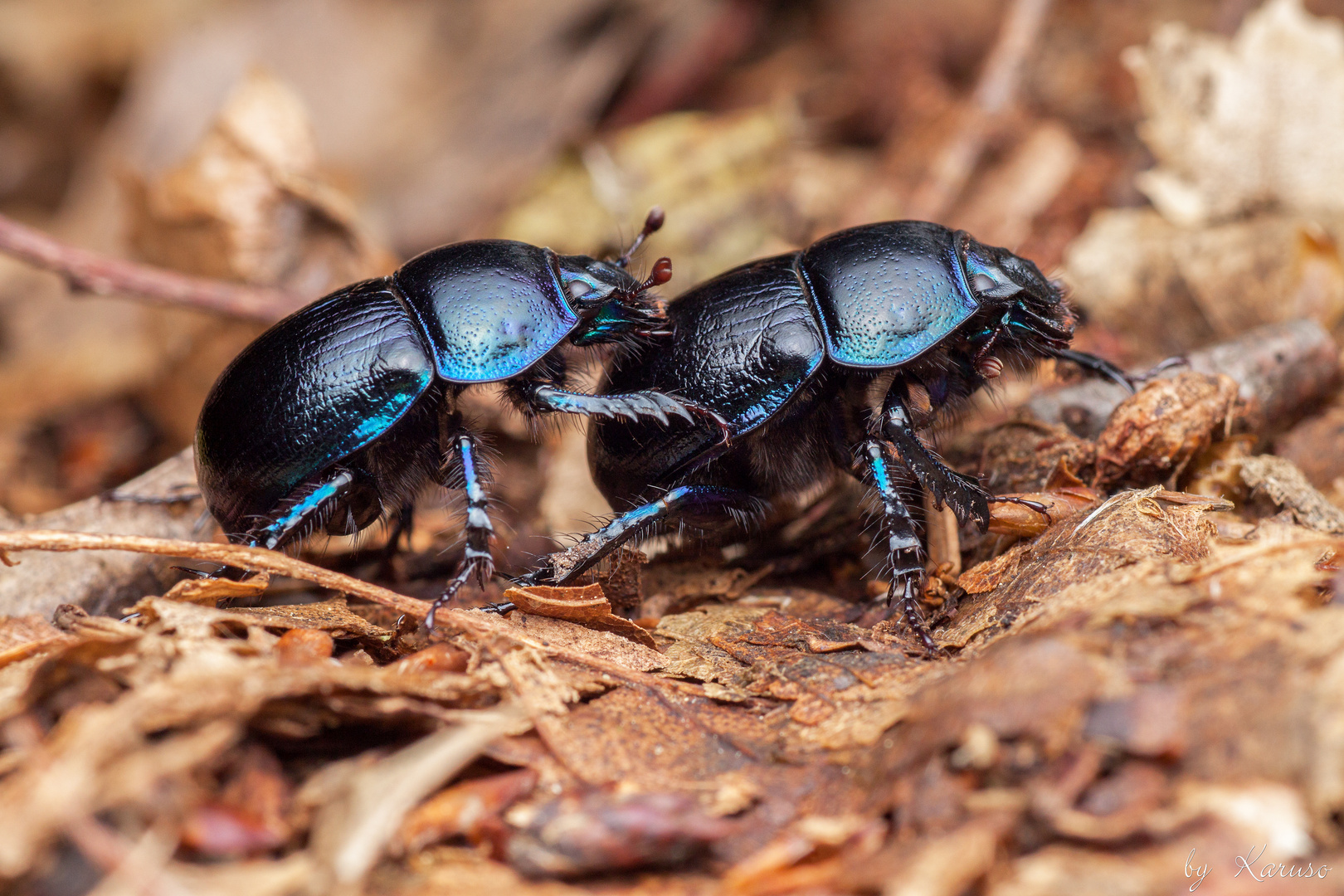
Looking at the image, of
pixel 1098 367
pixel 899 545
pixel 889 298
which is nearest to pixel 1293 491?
pixel 1098 367

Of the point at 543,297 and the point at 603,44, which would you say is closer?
the point at 543,297

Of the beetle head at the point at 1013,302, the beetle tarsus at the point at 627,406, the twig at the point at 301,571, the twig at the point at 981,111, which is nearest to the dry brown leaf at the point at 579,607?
the twig at the point at 301,571

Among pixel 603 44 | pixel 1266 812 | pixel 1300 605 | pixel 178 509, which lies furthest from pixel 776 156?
pixel 1266 812

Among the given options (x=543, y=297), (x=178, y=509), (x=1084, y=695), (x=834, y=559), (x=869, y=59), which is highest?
(x=869, y=59)

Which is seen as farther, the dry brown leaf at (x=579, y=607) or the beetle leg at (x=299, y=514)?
the beetle leg at (x=299, y=514)

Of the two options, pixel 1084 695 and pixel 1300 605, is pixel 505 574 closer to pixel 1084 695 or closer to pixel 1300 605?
pixel 1084 695

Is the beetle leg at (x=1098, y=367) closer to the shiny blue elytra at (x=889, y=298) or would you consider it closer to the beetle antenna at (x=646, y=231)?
the shiny blue elytra at (x=889, y=298)

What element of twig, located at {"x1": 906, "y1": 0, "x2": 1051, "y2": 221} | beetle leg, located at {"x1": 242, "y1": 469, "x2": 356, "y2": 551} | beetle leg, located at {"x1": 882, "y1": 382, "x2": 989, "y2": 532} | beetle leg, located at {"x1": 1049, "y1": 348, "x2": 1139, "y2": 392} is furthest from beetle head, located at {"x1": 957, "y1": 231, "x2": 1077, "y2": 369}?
beetle leg, located at {"x1": 242, "y1": 469, "x2": 356, "y2": 551}
